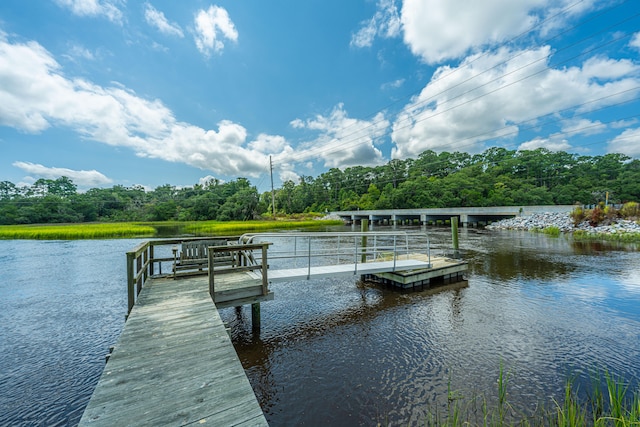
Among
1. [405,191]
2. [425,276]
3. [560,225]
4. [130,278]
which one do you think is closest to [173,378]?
[130,278]

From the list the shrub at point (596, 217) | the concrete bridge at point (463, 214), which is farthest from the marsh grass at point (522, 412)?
the concrete bridge at point (463, 214)

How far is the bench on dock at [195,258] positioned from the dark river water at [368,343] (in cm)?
163

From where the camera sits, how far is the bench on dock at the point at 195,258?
24.8ft

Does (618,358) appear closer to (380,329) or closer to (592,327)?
(592,327)

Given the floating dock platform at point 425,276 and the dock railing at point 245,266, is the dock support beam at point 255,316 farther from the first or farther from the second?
the floating dock platform at point 425,276

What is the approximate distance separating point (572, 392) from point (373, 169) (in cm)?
8673

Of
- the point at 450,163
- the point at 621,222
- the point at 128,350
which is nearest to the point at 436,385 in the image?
the point at 128,350

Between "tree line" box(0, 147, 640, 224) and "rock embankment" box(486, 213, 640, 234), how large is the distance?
25.9 m

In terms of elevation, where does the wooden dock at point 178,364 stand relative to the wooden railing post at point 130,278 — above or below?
below

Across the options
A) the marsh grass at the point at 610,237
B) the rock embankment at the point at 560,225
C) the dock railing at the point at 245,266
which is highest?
the dock railing at the point at 245,266

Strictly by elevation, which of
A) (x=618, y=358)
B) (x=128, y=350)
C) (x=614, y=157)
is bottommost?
(x=618, y=358)

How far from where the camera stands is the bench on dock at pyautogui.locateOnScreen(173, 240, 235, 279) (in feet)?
24.8

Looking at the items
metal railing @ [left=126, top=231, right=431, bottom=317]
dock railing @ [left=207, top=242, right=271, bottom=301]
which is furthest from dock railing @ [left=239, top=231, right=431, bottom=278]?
dock railing @ [left=207, top=242, right=271, bottom=301]

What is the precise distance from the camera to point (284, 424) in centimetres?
379
